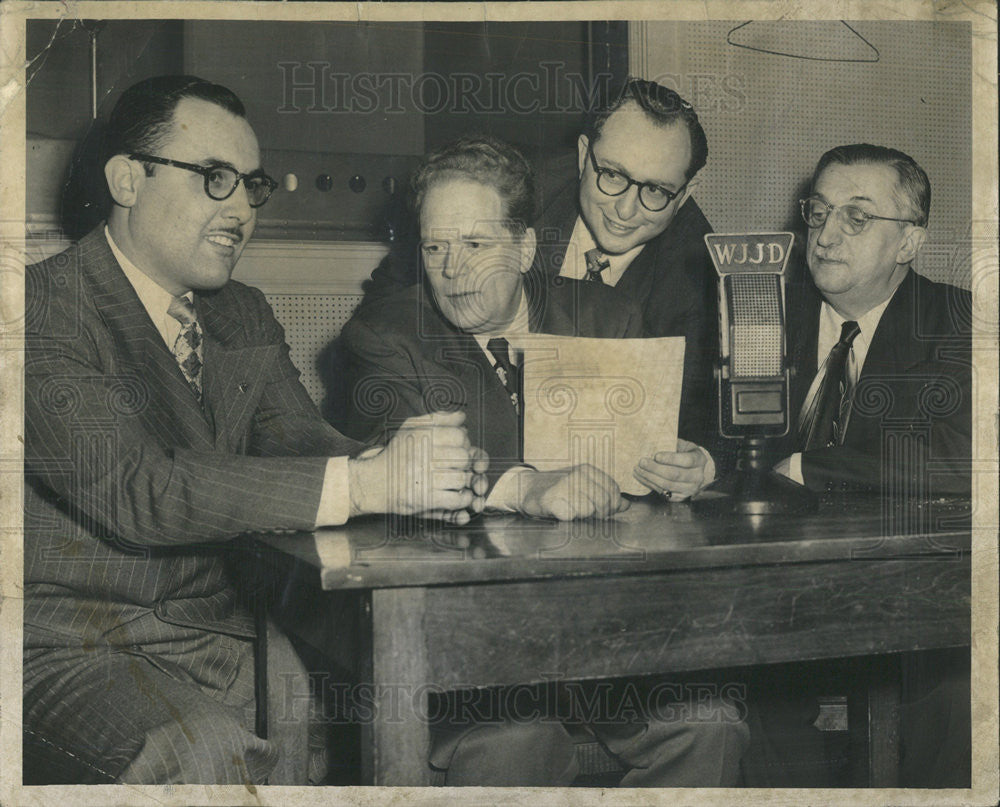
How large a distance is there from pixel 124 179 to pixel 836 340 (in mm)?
1547

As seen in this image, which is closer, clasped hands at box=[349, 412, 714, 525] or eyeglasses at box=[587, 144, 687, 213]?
clasped hands at box=[349, 412, 714, 525]

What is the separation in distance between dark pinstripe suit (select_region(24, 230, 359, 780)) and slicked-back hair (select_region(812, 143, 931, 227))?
122 centimetres

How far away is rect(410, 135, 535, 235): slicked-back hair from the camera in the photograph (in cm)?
216

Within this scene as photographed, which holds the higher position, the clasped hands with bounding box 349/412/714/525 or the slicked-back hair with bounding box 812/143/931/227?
the slicked-back hair with bounding box 812/143/931/227

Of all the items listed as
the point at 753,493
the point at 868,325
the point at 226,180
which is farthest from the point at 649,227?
the point at 226,180

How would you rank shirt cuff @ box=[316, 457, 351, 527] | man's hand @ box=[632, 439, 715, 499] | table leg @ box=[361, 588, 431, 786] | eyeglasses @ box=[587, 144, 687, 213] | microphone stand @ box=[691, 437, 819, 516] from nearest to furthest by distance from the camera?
table leg @ box=[361, 588, 431, 786]
shirt cuff @ box=[316, 457, 351, 527]
microphone stand @ box=[691, 437, 819, 516]
man's hand @ box=[632, 439, 715, 499]
eyeglasses @ box=[587, 144, 687, 213]

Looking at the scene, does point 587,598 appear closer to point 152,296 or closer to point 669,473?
point 669,473

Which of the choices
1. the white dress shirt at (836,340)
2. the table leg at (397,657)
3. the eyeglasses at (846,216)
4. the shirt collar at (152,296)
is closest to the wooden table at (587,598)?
the table leg at (397,657)

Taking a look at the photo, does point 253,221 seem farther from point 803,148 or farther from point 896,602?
point 896,602

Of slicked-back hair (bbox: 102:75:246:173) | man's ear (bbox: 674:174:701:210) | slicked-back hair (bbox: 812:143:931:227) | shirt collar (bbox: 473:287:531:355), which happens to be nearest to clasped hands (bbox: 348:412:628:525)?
shirt collar (bbox: 473:287:531:355)

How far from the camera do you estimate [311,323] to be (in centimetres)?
219

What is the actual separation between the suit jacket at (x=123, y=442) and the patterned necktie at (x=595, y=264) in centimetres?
63

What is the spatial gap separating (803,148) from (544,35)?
2.04 feet

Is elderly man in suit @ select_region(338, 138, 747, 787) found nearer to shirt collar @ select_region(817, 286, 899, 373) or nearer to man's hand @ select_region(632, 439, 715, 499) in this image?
man's hand @ select_region(632, 439, 715, 499)
